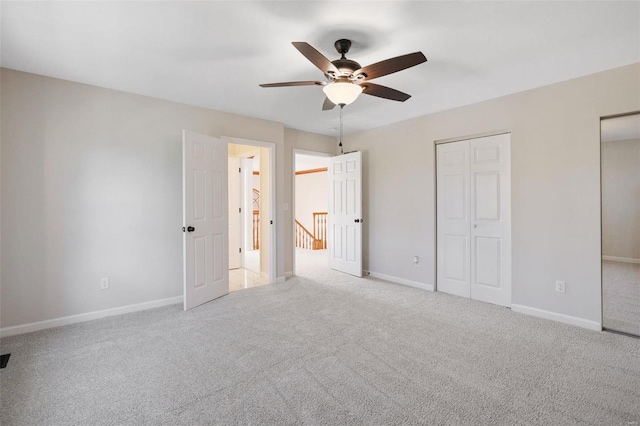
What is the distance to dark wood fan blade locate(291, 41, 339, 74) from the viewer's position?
6.11ft

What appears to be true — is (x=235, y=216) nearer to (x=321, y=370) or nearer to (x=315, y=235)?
(x=315, y=235)

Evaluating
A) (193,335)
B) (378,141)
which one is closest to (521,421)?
(193,335)

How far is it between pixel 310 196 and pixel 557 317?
7.60 meters

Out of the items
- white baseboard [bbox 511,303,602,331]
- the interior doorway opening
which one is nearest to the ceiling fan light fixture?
white baseboard [bbox 511,303,602,331]

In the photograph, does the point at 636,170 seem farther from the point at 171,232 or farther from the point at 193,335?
the point at 171,232

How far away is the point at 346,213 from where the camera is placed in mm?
5297

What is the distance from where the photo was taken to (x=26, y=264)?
2.88 metres

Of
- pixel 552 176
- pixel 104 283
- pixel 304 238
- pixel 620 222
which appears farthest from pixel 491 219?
pixel 304 238

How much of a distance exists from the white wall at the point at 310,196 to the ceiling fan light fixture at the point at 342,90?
7063mm

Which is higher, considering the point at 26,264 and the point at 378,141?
the point at 378,141

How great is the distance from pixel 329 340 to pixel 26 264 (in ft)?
9.88

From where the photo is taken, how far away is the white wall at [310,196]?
31.3 feet

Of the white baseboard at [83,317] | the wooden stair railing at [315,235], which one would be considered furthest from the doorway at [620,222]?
the wooden stair railing at [315,235]

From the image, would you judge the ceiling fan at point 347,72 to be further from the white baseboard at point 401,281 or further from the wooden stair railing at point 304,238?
the wooden stair railing at point 304,238
